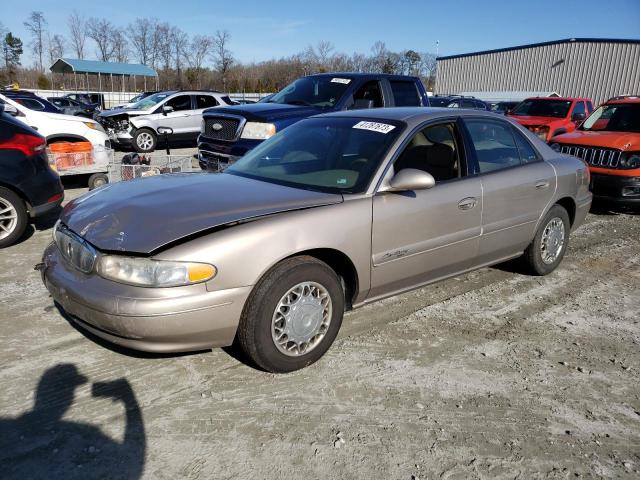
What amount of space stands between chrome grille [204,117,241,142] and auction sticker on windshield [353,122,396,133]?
13.2 feet

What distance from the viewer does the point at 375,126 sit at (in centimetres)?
395

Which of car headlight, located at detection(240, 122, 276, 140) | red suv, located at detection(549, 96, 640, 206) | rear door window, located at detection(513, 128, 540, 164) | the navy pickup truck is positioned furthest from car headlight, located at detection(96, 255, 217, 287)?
red suv, located at detection(549, 96, 640, 206)

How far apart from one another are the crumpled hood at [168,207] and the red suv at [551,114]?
10.9 meters

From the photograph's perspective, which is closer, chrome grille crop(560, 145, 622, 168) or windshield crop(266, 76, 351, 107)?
chrome grille crop(560, 145, 622, 168)

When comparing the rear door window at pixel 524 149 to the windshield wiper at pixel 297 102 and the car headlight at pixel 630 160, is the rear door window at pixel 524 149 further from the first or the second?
the windshield wiper at pixel 297 102

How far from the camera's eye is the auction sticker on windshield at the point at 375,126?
387cm

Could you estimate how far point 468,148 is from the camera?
420cm

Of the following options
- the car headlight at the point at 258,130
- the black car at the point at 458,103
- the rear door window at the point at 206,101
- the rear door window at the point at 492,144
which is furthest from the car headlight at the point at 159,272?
the black car at the point at 458,103

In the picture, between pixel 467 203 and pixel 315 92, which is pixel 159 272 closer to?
pixel 467 203

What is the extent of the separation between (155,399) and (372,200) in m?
1.81

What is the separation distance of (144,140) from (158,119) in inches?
30.1

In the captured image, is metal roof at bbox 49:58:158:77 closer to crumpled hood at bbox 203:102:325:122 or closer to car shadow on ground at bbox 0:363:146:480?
crumpled hood at bbox 203:102:325:122

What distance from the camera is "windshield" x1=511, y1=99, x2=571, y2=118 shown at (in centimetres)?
1364

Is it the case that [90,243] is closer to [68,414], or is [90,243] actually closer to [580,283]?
[68,414]
